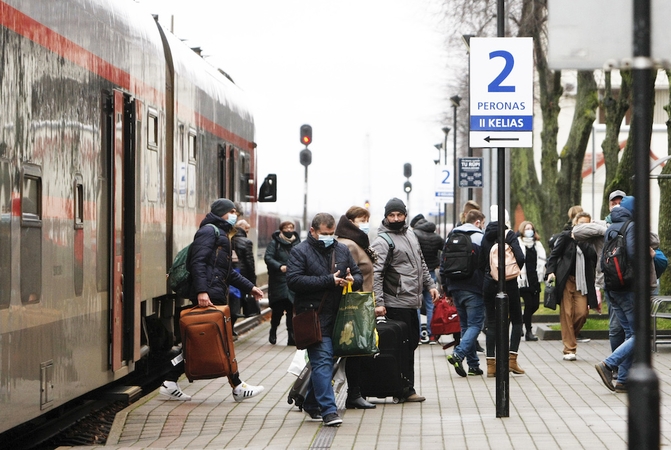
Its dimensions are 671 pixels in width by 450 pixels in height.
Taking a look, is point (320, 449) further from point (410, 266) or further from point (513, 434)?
point (410, 266)

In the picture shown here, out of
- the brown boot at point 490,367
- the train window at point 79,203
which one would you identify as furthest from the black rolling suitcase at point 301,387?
the brown boot at point 490,367

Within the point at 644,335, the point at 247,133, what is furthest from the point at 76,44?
the point at 247,133

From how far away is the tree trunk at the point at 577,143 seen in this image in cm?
2742

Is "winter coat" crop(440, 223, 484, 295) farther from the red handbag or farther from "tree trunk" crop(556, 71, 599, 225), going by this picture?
"tree trunk" crop(556, 71, 599, 225)

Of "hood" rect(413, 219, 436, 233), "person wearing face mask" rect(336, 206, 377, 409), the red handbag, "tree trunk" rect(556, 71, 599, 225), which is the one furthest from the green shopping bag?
"tree trunk" rect(556, 71, 599, 225)

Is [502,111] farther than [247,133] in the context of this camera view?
No

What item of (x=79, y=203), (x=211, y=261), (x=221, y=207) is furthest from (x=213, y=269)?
(x=79, y=203)

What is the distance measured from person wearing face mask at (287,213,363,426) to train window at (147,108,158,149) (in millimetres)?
2375

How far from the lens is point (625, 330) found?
1216cm

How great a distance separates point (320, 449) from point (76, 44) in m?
3.35

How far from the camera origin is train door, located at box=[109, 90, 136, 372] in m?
10.1

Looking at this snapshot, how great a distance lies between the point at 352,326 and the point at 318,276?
21.8 inches

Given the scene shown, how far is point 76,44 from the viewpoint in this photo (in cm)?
909

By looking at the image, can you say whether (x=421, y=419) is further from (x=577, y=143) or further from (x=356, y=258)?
(x=577, y=143)
